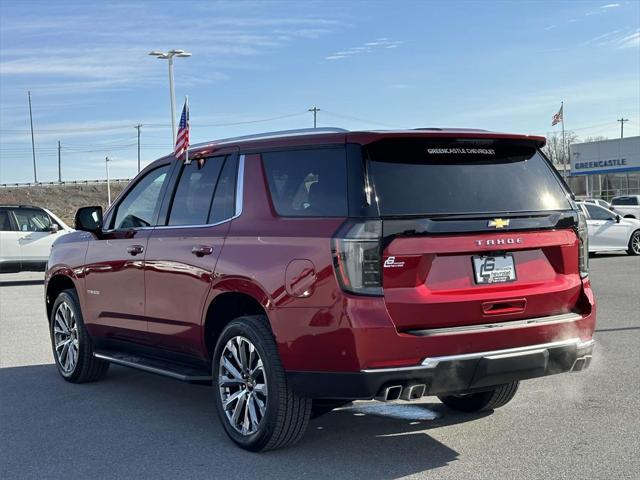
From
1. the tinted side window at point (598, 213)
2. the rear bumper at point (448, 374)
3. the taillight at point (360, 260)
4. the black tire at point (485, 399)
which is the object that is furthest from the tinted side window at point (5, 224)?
the taillight at point (360, 260)

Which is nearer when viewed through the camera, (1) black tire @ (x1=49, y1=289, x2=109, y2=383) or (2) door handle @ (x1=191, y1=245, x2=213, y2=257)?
(2) door handle @ (x1=191, y1=245, x2=213, y2=257)

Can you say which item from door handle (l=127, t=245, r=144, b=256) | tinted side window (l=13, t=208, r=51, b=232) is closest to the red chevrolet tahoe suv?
door handle (l=127, t=245, r=144, b=256)

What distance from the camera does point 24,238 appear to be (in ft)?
61.8

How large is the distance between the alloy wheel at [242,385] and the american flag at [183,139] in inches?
66.3

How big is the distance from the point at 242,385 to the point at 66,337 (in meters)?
3.11

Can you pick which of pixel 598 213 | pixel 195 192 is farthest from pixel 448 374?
pixel 598 213

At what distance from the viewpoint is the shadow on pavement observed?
486cm

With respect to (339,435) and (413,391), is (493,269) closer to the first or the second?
(413,391)

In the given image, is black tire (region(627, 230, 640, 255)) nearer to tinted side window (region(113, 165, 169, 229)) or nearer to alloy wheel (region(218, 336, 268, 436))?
tinted side window (region(113, 165, 169, 229))

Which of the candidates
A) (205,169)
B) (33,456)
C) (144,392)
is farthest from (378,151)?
(144,392)

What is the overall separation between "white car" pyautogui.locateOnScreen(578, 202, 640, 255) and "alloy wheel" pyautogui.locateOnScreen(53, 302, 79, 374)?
17.1m

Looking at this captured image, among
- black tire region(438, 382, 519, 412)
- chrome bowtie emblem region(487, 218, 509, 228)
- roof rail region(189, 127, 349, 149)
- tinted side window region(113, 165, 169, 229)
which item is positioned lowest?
black tire region(438, 382, 519, 412)

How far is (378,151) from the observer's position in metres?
4.80

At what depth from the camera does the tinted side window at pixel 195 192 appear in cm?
589
